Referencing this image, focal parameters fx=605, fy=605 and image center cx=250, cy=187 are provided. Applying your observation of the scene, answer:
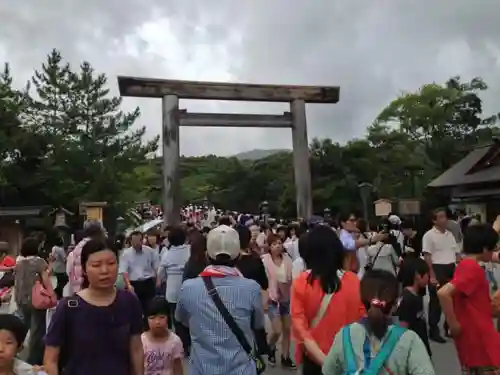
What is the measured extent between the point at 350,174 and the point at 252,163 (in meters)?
15.0

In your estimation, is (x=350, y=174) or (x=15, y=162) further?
(x=350, y=174)

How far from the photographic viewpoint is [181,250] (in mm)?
7406

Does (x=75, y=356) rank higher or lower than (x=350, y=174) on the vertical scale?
lower

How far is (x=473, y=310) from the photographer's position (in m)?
3.73

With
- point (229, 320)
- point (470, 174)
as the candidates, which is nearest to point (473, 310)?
point (229, 320)

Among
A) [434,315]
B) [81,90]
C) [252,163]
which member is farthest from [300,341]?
[252,163]

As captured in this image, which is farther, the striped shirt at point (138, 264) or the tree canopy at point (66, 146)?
the tree canopy at point (66, 146)

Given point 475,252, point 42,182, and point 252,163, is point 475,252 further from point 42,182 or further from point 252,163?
point 252,163

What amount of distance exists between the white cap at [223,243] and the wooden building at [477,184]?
21241 millimetres

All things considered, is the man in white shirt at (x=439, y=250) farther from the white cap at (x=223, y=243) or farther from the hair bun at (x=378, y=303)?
the hair bun at (x=378, y=303)

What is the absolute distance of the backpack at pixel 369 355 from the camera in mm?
2457

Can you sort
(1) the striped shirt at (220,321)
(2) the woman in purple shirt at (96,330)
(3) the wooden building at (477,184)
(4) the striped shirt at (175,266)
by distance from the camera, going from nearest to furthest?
(2) the woman in purple shirt at (96,330)
(1) the striped shirt at (220,321)
(4) the striped shirt at (175,266)
(3) the wooden building at (477,184)

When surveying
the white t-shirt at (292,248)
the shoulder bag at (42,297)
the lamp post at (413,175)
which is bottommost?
the shoulder bag at (42,297)

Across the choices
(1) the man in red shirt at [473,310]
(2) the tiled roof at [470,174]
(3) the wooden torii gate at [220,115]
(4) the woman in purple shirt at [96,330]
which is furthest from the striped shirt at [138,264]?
(2) the tiled roof at [470,174]
